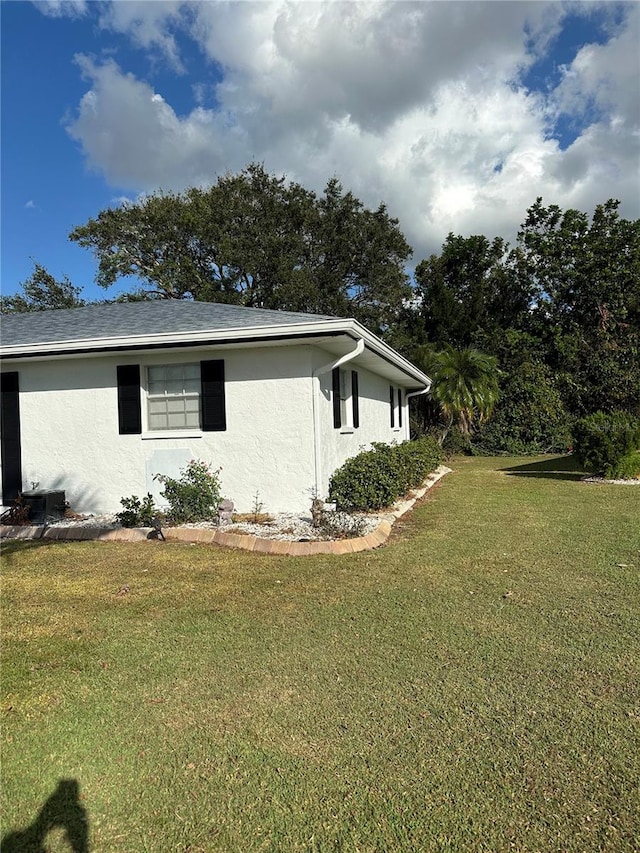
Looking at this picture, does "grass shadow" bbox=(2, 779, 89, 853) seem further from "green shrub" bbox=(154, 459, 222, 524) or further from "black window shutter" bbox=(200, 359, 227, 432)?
"black window shutter" bbox=(200, 359, 227, 432)

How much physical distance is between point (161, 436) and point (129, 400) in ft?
2.60

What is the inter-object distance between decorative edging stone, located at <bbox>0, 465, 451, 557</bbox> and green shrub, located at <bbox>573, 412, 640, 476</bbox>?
6786mm

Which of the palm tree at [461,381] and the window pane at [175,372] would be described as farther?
the palm tree at [461,381]

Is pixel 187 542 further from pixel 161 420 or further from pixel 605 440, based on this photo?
pixel 605 440

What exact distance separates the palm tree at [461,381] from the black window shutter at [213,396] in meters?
12.3

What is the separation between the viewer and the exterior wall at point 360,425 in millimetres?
8391

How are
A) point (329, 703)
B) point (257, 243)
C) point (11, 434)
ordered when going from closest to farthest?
point (329, 703)
point (11, 434)
point (257, 243)

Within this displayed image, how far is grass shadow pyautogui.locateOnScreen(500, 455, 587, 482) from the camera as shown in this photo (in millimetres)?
13211

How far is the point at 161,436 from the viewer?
27.7 feet

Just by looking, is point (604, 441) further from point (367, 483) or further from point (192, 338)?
point (192, 338)

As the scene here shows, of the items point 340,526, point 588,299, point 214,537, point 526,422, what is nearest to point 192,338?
point 214,537

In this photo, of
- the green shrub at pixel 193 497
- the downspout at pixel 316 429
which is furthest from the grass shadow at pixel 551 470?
the green shrub at pixel 193 497

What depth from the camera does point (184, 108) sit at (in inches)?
651

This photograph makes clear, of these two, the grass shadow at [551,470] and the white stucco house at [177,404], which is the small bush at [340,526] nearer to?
the white stucco house at [177,404]
